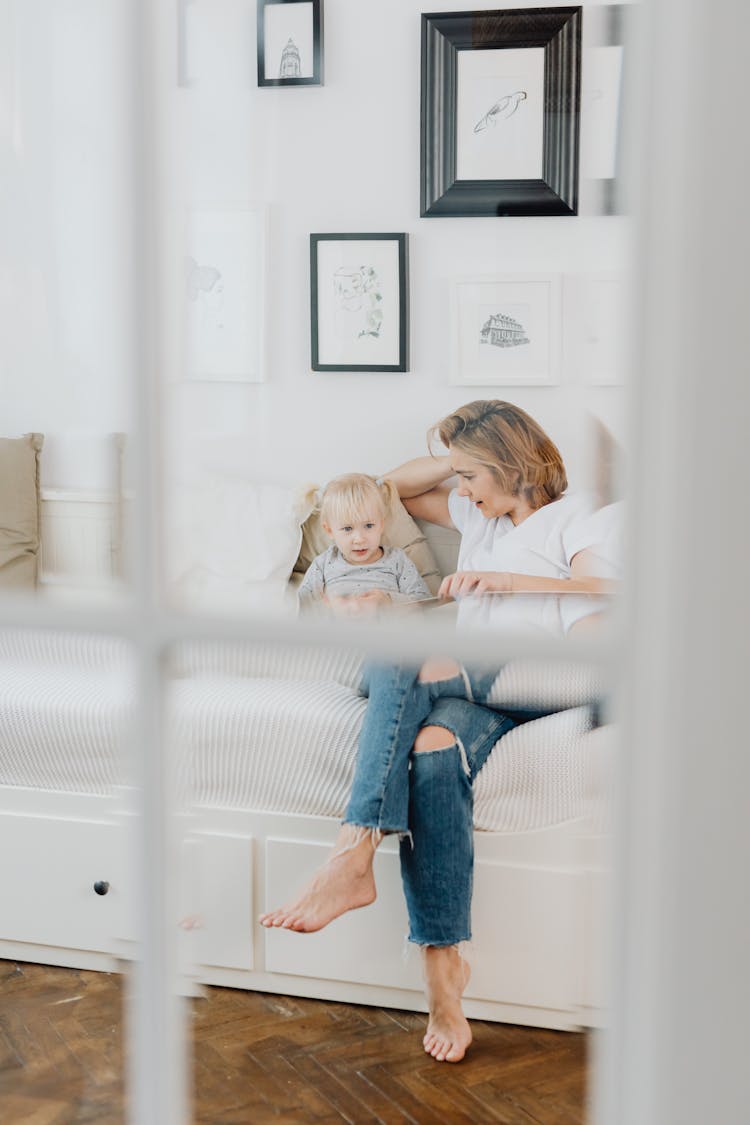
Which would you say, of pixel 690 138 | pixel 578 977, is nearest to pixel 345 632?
pixel 690 138

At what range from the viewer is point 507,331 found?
72cm

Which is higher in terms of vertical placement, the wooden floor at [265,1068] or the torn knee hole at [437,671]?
the torn knee hole at [437,671]

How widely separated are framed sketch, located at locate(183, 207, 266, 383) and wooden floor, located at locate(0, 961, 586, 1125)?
0.42 meters

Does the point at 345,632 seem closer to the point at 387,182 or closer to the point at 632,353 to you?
the point at 632,353

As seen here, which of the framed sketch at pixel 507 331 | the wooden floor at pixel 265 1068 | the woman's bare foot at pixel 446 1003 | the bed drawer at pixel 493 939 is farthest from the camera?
the bed drawer at pixel 493 939

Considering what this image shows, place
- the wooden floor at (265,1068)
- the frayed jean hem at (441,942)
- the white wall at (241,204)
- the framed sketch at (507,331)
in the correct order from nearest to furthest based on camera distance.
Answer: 1. the white wall at (241,204)
2. the wooden floor at (265,1068)
3. the framed sketch at (507,331)
4. the frayed jean hem at (441,942)

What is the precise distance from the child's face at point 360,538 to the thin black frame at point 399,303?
10 centimetres

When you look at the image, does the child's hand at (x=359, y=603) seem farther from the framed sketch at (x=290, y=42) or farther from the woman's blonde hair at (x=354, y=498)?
the framed sketch at (x=290, y=42)

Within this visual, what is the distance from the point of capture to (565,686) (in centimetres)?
62

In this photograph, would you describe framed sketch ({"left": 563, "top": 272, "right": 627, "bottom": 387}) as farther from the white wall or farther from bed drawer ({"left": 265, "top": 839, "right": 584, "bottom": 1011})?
bed drawer ({"left": 265, "top": 839, "right": 584, "bottom": 1011})

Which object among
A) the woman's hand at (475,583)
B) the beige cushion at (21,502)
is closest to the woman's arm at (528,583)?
the woman's hand at (475,583)

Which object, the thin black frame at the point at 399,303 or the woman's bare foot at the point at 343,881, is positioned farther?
the woman's bare foot at the point at 343,881

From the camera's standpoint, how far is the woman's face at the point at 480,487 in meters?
0.71

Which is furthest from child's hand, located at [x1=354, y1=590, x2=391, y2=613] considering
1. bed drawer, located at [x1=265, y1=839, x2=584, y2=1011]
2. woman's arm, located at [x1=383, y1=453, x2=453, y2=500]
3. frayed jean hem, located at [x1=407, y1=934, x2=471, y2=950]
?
frayed jean hem, located at [x1=407, y1=934, x2=471, y2=950]
